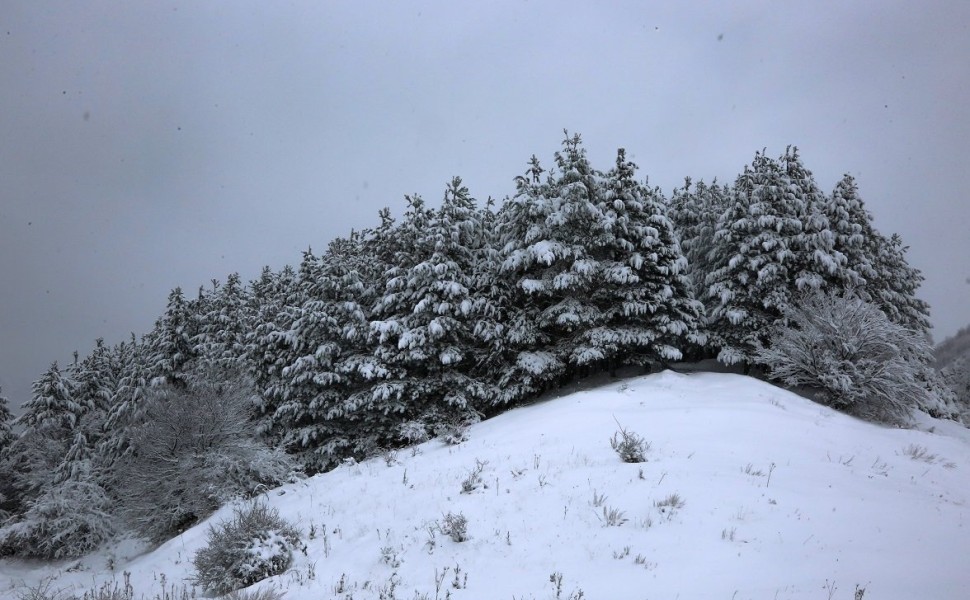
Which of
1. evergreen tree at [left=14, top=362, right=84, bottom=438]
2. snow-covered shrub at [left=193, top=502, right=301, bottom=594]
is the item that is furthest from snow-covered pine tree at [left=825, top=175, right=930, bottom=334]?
evergreen tree at [left=14, top=362, right=84, bottom=438]

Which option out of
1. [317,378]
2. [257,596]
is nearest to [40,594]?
[257,596]

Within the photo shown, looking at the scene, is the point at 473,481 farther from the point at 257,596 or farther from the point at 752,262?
the point at 752,262

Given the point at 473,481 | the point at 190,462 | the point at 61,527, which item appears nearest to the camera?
the point at 473,481

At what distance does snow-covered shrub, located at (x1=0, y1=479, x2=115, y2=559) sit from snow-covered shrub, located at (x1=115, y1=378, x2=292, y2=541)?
18.8 feet

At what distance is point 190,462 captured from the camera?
17.6 metres

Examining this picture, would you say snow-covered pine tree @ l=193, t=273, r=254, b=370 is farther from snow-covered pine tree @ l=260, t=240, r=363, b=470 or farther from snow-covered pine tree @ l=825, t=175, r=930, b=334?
snow-covered pine tree @ l=825, t=175, r=930, b=334

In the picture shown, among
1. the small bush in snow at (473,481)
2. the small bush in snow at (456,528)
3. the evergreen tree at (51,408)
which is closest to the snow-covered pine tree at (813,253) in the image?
the small bush in snow at (473,481)

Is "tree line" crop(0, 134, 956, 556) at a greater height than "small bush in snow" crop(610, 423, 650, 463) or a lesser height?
greater

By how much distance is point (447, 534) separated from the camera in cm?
721

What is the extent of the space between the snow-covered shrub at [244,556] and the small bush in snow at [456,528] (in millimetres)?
2394

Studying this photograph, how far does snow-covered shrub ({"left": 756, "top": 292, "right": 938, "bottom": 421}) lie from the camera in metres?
17.3

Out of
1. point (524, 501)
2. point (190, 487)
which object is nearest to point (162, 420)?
point (190, 487)

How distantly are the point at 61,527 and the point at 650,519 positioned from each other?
26.1m

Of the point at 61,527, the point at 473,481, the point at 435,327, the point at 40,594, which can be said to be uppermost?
the point at 435,327
